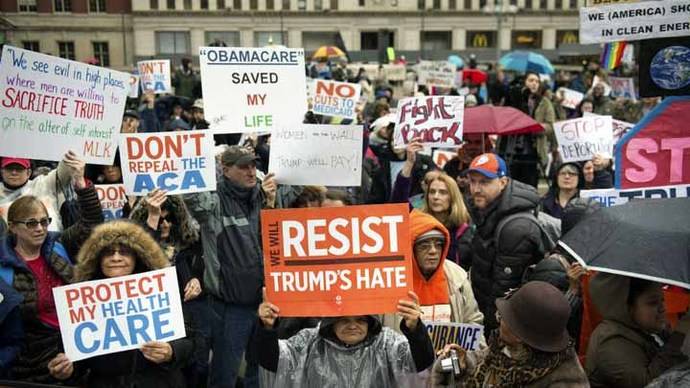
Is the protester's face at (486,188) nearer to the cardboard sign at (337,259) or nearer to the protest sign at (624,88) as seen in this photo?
the cardboard sign at (337,259)

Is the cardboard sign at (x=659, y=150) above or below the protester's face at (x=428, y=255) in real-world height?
above

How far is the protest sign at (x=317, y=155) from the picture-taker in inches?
231

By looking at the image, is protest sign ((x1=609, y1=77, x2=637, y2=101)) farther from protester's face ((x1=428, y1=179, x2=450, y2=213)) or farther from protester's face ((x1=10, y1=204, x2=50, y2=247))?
protester's face ((x1=10, y1=204, x2=50, y2=247))

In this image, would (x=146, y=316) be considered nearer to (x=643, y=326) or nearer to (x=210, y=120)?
(x=643, y=326)

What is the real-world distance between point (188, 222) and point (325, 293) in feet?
7.02

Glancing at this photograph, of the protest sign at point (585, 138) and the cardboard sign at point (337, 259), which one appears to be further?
the protest sign at point (585, 138)

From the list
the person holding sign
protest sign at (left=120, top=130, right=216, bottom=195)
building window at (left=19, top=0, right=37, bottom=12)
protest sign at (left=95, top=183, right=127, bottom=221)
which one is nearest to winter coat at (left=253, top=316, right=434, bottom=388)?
the person holding sign

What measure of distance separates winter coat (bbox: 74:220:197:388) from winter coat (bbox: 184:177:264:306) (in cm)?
116

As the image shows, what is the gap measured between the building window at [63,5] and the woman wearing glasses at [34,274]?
64.1 metres

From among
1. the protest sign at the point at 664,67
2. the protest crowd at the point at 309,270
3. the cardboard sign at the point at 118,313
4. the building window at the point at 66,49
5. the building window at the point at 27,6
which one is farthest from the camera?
the building window at the point at 66,49

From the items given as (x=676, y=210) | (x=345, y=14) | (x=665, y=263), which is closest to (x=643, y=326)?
(x=665, y=263)

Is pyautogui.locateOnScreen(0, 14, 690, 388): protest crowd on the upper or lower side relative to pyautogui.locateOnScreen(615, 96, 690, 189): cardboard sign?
lower

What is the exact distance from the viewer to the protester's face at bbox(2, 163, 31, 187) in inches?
224

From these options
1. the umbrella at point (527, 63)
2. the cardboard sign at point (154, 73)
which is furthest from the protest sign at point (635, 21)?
the umbrella at point (527, 63)
